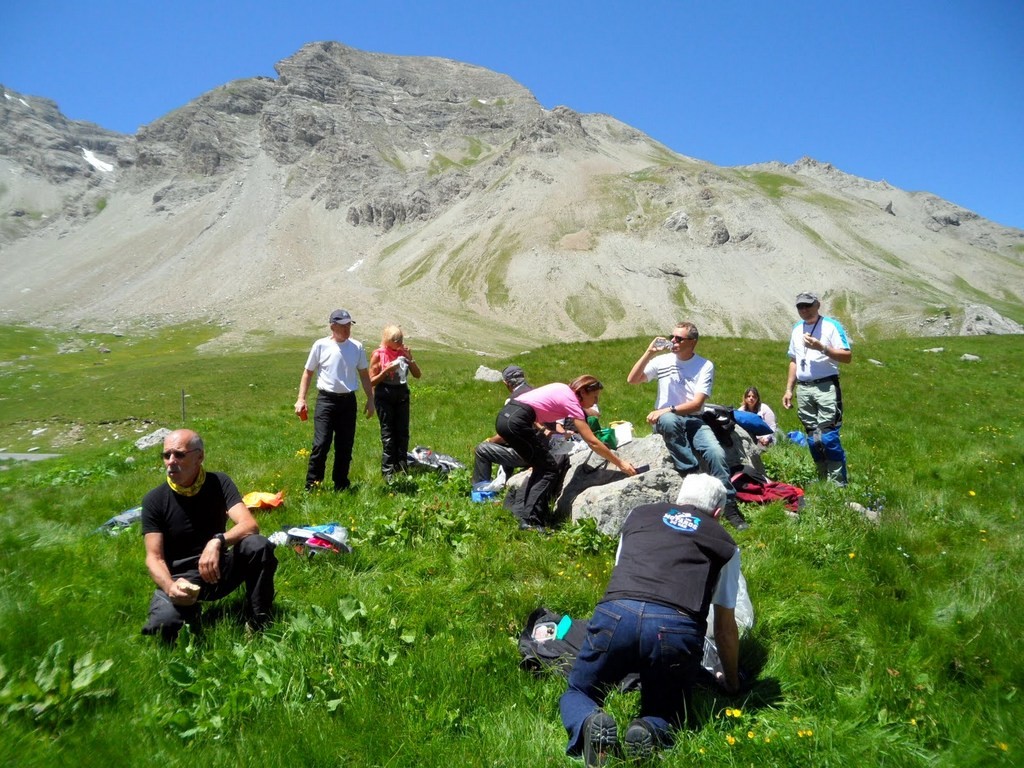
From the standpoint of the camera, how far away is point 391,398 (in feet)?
32.3

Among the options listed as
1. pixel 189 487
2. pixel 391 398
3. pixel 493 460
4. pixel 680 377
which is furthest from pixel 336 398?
pixel 680 377

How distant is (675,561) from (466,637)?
6.56 ft

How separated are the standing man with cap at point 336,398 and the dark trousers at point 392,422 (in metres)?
0.37

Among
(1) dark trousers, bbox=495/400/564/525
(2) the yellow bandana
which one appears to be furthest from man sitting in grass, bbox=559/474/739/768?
(2) the yellow bandana

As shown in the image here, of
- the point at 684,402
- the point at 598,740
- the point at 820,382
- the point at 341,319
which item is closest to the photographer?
the point at 598,740

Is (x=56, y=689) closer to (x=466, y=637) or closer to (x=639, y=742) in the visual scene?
(x=466, y=637)

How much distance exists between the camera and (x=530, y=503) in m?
7.87

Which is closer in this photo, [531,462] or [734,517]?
[734,517]

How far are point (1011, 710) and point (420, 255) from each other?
161958mm

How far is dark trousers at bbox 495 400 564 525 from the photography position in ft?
25.7

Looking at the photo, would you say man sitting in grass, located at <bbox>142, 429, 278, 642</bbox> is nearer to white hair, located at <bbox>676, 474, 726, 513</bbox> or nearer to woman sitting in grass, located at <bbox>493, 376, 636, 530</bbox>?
woman sitting in grass, located at <bbox>493, 376, 636, 530</bbox>

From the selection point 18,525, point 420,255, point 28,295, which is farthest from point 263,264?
point 18,525

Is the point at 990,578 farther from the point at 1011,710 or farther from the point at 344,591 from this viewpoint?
the point at 344,591

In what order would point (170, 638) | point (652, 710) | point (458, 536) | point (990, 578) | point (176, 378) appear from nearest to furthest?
point (652, 710) < point (170, 638) < point (990, 578) < point (458, 536) < point (176, 378)
